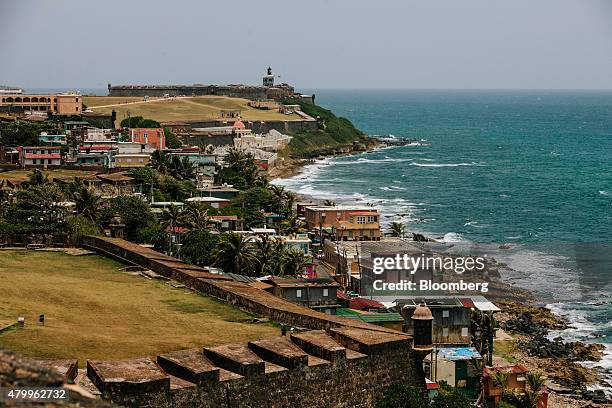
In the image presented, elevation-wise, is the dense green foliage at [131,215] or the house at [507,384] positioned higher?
the dense green foliage at [131,215]

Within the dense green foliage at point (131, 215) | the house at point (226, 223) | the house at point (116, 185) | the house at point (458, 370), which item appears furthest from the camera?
the house at point (116, 185)

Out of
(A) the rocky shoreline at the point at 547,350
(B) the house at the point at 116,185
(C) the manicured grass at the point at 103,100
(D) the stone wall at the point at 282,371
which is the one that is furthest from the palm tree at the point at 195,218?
(C) the manicured grass at the point at 103,100

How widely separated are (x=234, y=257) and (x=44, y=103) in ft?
247

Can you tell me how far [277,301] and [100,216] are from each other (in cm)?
2412

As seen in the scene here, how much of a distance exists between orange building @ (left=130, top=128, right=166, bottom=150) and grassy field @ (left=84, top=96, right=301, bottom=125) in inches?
1187

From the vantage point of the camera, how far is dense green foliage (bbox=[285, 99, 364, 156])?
149 meters

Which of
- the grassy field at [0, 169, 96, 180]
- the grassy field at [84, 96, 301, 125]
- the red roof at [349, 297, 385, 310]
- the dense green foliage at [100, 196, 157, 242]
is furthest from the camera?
the grassy field at [84, 96, 301, 125]

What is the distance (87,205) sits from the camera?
54031 millimetres

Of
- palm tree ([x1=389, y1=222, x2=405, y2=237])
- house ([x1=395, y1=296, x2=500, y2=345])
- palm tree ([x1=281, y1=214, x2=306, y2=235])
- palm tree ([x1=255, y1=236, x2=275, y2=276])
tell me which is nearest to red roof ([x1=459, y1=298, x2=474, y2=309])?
house ([x1=395, y1=296, x2=500, y2=345])

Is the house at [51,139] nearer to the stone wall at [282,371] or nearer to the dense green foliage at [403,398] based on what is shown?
the stone wall at [282,371]

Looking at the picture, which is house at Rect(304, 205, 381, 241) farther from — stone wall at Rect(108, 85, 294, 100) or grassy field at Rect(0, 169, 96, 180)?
stone wall at Rect(108, 85, 294, 100)

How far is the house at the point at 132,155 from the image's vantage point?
84.4 meters

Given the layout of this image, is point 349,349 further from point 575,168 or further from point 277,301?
point 575,168

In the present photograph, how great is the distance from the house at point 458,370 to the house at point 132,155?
4899cm
